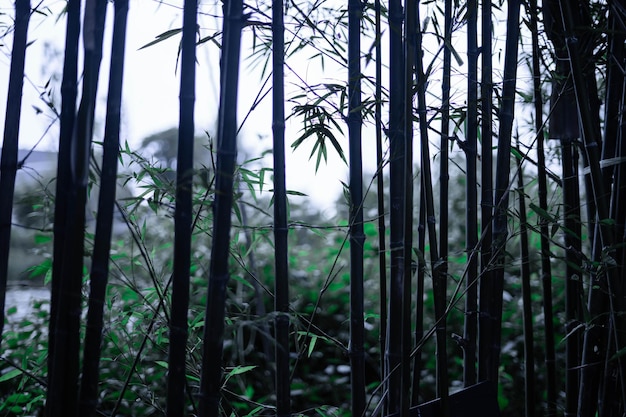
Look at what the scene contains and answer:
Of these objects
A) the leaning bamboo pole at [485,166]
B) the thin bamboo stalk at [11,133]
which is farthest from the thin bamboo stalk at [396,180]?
the thin bamboo stalk at [11,133]

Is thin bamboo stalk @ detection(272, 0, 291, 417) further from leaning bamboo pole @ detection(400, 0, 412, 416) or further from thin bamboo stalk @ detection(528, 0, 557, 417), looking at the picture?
thin bamboo stalk @ detection(528, 0, 557, 417)

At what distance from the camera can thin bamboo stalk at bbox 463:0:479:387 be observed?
4.57 feet

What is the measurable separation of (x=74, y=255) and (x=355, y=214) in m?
0.53

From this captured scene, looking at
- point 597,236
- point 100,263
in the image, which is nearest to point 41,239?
point 100,263

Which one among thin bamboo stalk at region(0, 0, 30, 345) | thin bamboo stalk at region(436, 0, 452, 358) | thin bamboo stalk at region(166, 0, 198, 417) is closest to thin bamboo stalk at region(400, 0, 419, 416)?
thin bamboo stalk at region(436, 0, 452, 358)

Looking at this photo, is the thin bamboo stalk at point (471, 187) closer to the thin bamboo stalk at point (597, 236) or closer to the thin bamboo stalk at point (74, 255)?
the thin bamboo stalk at point (597, 236)

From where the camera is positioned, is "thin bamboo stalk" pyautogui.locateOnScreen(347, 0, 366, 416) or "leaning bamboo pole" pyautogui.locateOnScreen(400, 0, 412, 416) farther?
"thin bamboo stalk" pyautogui.locateOnScreen(347, 0, 366, 416)

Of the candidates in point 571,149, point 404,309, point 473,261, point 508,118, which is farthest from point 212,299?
point 571,149

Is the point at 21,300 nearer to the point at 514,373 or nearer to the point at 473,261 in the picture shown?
the point at 514,373

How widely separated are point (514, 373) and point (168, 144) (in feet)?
9.36

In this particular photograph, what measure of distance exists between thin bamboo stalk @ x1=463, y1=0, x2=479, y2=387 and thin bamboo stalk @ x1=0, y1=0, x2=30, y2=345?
36.9 inches

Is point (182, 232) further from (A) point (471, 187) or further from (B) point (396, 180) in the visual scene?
(A) point (471, 187)

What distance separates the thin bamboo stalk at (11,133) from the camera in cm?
123

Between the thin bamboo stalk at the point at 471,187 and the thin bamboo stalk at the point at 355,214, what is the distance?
0.85 feet
